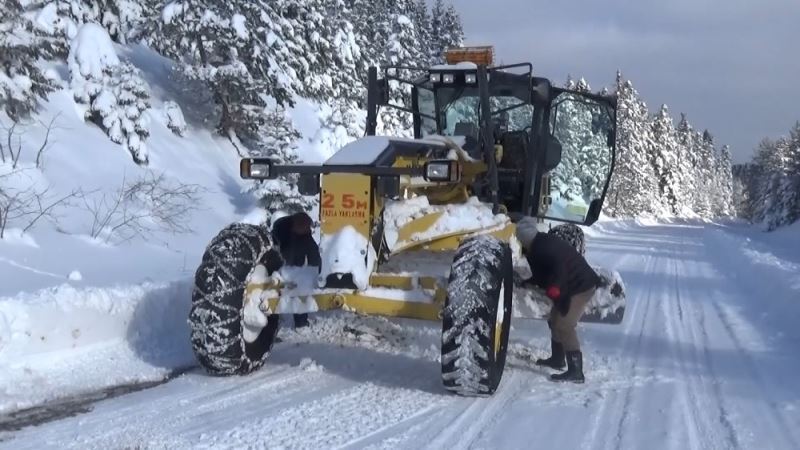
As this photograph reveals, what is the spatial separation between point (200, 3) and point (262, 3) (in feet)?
8.71

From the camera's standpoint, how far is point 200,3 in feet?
71.4

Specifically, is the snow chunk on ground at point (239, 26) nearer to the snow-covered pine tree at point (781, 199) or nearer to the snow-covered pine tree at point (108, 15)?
the snow-covered pine tree at point (108, 15)

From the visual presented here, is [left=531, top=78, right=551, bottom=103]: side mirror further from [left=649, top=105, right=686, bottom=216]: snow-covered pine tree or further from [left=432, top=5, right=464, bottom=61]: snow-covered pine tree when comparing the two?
[left=649, top=105, right=686, bottom=216]: snow-covered pine tree

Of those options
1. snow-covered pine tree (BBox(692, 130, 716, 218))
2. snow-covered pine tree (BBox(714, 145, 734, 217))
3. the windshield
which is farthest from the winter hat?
snow-covered pine tree (BBox(714, 145, 734, 217))

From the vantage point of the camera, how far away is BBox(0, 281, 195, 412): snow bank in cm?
626

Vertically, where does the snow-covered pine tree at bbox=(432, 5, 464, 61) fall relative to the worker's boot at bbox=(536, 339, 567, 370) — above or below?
above

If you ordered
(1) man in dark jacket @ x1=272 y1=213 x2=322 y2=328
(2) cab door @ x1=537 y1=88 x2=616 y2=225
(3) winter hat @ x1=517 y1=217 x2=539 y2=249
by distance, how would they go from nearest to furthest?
(3) winter hat @ x1=517 y1=217 x2=539 y2=249
(1) man in dark jacket @ x1=272 y1=213 x2=322 y2=328
(2) cab door @ x1=537 y1=88 x2=616 y2=225

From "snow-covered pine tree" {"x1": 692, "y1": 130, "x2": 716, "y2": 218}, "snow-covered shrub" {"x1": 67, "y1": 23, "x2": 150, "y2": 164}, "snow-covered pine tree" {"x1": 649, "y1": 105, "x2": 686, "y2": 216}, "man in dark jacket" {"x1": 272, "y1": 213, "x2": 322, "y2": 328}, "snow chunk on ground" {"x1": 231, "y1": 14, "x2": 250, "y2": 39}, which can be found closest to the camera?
"man in dark jacket" {"x1": 272, "y1": 213, "x2": 322, "y2": 328}

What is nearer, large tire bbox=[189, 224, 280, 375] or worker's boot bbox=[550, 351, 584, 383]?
large tire bbox=[189, 224, 280, 375]

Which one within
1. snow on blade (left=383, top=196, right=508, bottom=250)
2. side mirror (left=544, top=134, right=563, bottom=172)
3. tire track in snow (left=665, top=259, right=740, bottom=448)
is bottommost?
tire track in snow (left=665, top=259, right=740, bottom=448)

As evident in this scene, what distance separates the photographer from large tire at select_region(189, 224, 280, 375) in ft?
22.4

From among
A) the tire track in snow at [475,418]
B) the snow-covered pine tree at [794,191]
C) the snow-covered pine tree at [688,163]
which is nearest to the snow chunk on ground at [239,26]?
the tire track in snow at [475,418]

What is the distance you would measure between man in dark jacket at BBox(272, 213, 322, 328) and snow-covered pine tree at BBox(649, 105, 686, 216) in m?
84.7

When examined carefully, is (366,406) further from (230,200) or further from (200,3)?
(200,3)
